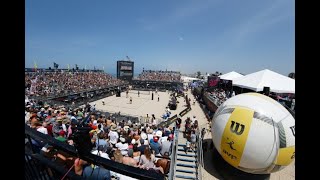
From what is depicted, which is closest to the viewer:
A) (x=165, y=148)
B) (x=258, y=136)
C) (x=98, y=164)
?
(x=98, y=164)

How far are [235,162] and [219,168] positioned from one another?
2186 mm

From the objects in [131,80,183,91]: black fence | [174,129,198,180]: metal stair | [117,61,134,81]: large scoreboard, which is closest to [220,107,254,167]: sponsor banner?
[174,129,198,180]: metal stair

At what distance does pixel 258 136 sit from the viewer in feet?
30.4

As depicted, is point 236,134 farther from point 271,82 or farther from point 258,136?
point 271,82

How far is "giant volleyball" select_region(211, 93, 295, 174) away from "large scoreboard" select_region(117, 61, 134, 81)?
59.1m

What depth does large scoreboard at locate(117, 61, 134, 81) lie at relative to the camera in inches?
2629

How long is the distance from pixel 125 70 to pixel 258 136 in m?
61.5

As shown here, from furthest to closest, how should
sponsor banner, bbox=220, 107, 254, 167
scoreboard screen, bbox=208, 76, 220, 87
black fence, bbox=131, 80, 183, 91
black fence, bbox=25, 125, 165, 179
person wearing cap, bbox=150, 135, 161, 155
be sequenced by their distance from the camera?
black fence, bbox=131, 80, 183, 91 < scoreboard screen, bbox=208, 76, 220, 87 < person wearing cap, bbox=150, 135, 161, 155 < sponsor banner, bbox=220, 107, 254, 167 < black fence, bbox=25, 125, 165, 179

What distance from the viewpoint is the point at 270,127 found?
931 cm

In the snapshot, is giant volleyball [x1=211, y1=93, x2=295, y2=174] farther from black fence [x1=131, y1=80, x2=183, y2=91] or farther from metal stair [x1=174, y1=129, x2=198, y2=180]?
black fence [x1=131, y1=80, x2=183, y2=91]

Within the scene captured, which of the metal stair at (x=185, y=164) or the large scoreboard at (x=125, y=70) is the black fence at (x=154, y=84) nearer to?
the large scoreboard at (x=125, y=70)

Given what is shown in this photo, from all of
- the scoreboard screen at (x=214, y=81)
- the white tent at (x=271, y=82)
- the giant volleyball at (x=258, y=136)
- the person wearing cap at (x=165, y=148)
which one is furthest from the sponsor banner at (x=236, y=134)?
the scoreboard screen at (x=214, y=81)

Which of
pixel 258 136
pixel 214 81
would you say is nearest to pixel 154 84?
pixel 214 81

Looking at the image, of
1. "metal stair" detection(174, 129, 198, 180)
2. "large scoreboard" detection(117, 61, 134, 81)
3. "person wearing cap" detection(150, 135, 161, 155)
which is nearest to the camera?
"person wearing cap" detection(150, 135, 161, 155)
